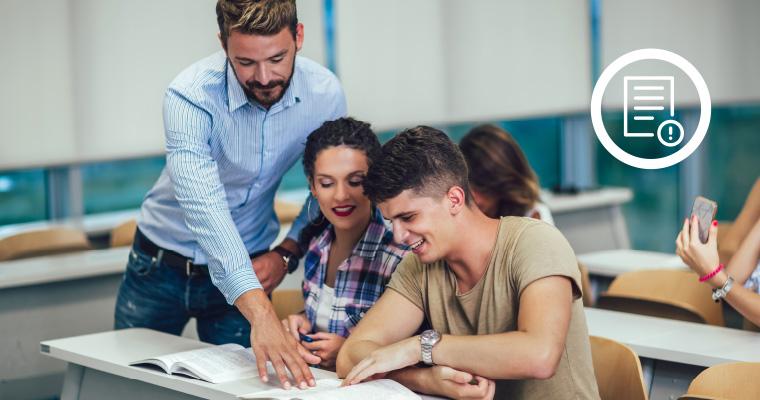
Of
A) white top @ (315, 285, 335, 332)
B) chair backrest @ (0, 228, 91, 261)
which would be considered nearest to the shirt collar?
white top @ (315, 285, 335, 332)

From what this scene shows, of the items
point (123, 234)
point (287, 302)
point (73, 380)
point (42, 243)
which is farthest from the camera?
point (123, 234)

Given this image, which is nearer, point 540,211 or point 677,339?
point 677,339

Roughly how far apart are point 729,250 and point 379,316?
1.62 meters

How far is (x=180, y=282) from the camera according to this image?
2.94 m

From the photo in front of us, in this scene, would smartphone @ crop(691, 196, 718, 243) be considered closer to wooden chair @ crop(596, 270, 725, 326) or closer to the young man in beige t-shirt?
wooden chair @ crop(596, 270, 725, 326)

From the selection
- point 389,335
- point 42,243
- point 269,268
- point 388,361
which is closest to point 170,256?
point 269,268

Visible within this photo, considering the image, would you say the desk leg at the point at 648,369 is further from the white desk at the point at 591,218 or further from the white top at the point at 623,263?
the white desk at the point at 591,218

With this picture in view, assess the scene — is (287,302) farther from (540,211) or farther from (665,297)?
(665,297)

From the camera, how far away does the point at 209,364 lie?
241 centimetres

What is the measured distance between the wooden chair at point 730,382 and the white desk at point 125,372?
90 centimetres

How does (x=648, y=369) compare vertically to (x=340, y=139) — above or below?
below

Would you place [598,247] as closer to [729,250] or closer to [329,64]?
[329,64]

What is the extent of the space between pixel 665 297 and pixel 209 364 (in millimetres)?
1917

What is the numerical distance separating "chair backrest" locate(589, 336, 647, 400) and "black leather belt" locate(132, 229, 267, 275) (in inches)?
40.4
